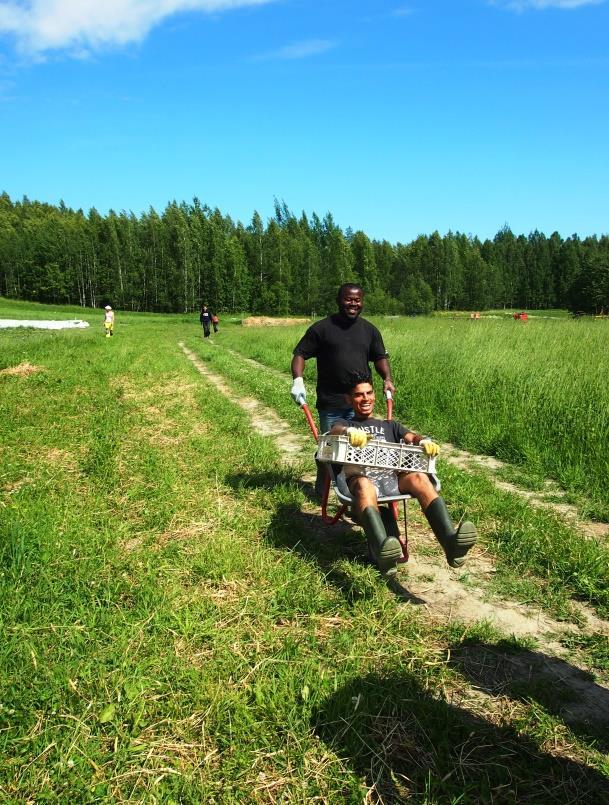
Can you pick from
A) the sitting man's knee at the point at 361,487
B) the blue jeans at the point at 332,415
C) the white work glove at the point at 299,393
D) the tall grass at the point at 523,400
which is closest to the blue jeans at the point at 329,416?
the blue jeans at the point at 332,415

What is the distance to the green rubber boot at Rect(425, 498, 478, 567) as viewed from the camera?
345 centimetres

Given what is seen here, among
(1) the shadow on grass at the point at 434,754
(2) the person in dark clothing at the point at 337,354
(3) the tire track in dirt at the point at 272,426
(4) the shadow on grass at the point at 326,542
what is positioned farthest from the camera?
(3) the tire track in dirt at the point at 272,426

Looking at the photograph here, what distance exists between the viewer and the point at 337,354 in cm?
532

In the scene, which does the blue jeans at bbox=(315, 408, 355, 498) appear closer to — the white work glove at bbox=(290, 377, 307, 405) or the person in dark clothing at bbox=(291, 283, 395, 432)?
the person in dark clothing at bbox=(291, 283, 395, 432)

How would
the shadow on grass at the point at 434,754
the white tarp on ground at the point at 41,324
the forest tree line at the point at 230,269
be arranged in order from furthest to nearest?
the forest tree line at the point at 230,269 < the white tarp on ground at the point at 41,324 < the shadow on grass at the point at 434,754

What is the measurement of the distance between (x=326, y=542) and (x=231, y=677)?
194cm

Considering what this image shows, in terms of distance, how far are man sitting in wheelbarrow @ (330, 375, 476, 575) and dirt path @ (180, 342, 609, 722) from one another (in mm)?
277

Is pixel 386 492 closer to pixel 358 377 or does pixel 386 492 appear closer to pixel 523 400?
pixel 358 377

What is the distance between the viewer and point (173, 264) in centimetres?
7562

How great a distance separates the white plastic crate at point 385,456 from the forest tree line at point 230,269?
66.4 meters

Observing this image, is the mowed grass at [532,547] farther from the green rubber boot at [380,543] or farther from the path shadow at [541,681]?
the green rubber boot at [380,543]

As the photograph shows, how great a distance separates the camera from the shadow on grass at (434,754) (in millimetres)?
2219

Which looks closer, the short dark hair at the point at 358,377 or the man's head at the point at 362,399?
the man's head at the point at 362,399

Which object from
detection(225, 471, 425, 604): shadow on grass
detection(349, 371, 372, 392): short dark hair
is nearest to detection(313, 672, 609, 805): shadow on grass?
detection(225, 471, 425, 604): shadow on grass
